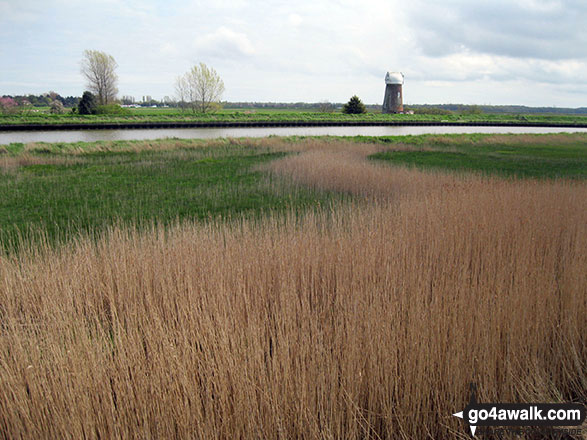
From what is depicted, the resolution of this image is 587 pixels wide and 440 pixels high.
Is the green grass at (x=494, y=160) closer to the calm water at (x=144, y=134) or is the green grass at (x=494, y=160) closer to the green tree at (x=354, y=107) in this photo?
the calm water at (x=144, y=134)

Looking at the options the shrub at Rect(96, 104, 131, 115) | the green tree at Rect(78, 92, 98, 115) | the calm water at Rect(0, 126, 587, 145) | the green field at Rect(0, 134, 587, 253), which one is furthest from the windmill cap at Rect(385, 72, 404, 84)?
the green field at Rect(0, 134, 587, 253)

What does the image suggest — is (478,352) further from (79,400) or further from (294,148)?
(294,148)

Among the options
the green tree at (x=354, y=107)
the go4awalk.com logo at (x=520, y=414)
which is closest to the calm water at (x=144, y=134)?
the green tree at (x=354, y=107)

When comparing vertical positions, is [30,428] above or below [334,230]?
below

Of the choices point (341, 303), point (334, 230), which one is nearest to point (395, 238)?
point (334, 230)

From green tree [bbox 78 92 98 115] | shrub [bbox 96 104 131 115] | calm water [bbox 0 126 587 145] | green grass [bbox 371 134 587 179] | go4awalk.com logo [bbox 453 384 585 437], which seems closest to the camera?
go4awalk.com logo [bbox 453 384 585 437]

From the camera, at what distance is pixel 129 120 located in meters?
54.6

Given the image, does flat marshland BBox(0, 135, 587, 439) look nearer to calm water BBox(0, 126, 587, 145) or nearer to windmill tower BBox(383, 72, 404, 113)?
calm water BBox(0, 126, 587, 145)

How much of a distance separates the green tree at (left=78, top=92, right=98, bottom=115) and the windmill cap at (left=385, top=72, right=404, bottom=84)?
53209mm

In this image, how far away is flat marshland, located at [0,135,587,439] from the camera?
2779 millimetres

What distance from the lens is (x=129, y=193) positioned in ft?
41.0

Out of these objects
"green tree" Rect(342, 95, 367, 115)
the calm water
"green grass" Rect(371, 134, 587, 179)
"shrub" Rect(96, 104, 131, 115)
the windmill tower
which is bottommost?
"green grass" Rect(371, 134, 587, 179)

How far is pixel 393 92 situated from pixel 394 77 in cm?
333

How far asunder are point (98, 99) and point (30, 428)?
7202cm
